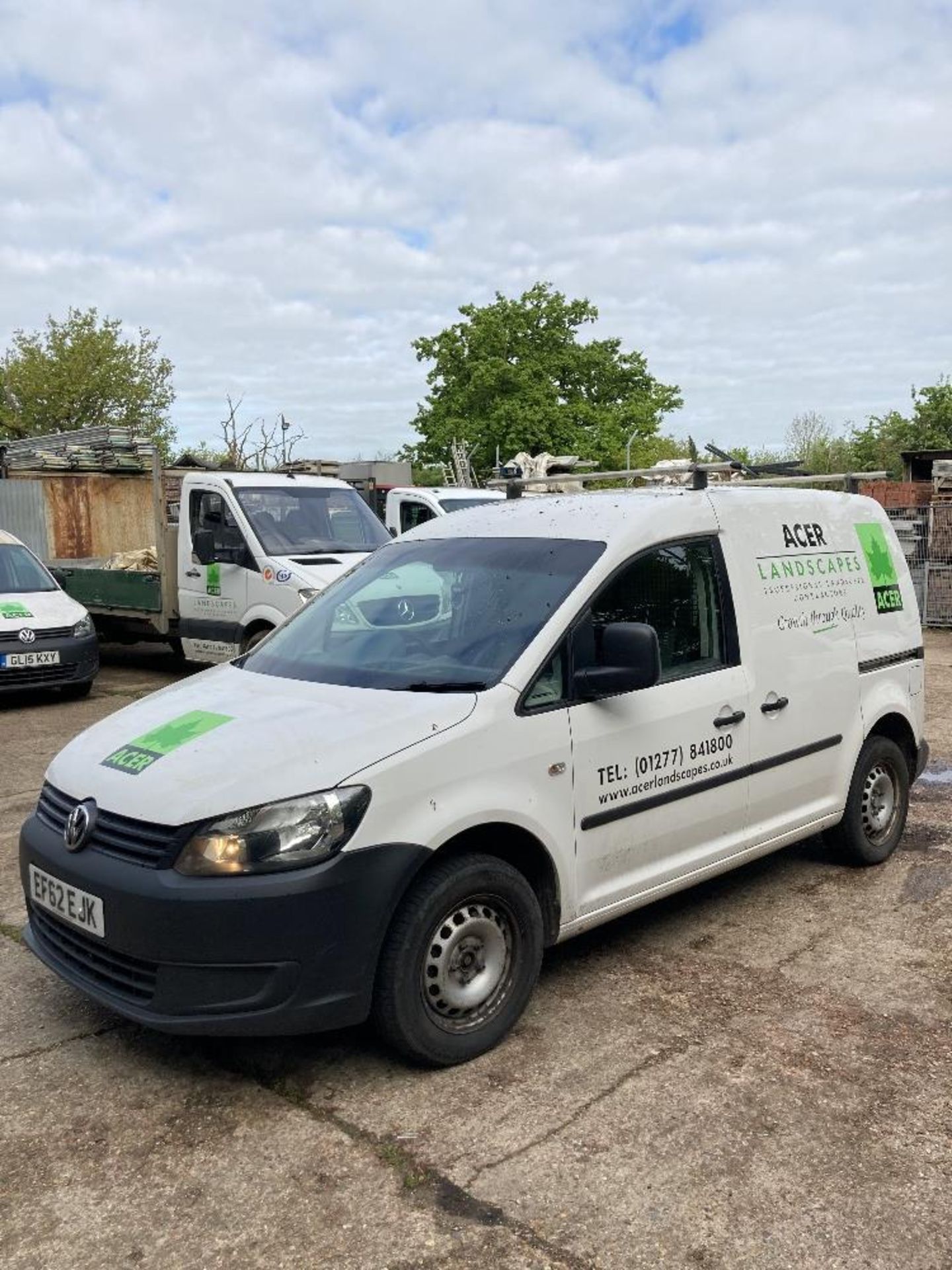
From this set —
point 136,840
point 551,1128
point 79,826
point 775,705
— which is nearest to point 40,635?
point 79,826

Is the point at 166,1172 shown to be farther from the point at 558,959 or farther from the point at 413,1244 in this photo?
the point at 558,959

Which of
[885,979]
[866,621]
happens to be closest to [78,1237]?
[885,979]

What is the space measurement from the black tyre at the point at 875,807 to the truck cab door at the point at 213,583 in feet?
20.7

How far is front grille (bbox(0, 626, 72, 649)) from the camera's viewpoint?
9773 mm

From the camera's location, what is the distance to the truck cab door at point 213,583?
10.1 meters

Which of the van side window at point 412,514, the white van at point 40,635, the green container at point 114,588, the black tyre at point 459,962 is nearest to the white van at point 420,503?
the van side window at point 412,514

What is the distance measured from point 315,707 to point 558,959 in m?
1.48

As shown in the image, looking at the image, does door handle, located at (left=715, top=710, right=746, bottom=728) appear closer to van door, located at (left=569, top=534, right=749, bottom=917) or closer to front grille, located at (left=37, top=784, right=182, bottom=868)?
van door, located at (left=569, top=534, right=749, bottom=917)

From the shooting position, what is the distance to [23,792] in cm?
686

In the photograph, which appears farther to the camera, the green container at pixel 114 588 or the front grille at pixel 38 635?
the green container at pixel 114 588

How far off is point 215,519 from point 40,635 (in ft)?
6.29

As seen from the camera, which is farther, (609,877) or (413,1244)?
(609,877)

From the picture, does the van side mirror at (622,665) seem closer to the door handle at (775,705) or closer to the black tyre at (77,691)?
the door handle at (775,705)

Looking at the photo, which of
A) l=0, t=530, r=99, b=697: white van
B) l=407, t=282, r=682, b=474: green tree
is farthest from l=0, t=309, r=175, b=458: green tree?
l=0, t=530, r=99, b=697: white van
